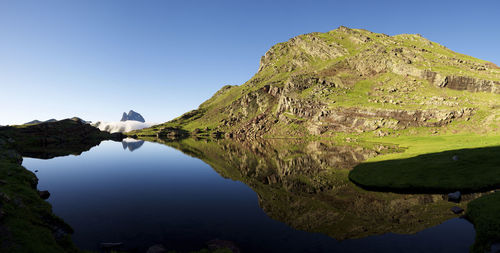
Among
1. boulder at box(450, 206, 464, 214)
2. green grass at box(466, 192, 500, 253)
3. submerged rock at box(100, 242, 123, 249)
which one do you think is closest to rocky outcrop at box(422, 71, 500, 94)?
green grass at box(466, 192, 500, 253)

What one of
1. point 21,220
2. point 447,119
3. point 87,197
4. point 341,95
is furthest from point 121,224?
point 341,95

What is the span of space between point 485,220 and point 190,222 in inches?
1507

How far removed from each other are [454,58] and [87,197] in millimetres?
303181

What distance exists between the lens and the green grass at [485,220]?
20.1 meters

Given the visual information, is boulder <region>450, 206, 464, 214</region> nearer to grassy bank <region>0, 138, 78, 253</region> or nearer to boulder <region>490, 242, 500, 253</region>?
boulder <region>490, 242, 500, 253</region>

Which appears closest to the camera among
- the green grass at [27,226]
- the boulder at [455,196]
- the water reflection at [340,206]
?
the green grass at [27,226]

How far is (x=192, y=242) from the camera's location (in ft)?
77.8

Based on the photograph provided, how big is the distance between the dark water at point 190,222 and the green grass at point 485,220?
4.74 feet

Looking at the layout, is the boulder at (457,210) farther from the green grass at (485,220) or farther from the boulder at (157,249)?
the boulder at (157,249)

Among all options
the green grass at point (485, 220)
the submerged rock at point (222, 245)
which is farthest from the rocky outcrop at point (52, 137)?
the green grass at point (485, 220)

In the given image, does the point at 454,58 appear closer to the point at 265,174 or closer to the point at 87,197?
the point at 265,174

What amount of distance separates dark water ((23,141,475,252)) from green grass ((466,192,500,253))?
144 cm

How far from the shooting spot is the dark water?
2284cm

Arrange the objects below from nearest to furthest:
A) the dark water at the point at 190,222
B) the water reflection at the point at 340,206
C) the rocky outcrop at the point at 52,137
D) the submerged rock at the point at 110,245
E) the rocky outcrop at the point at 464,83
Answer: the submerged rock at the point at 110,245, the dark water at the point at 190,222, the water reflection at the point at 340,206, the rocky outcrop at the point at 52,137, the rocky outcrop at the point at 464,83
